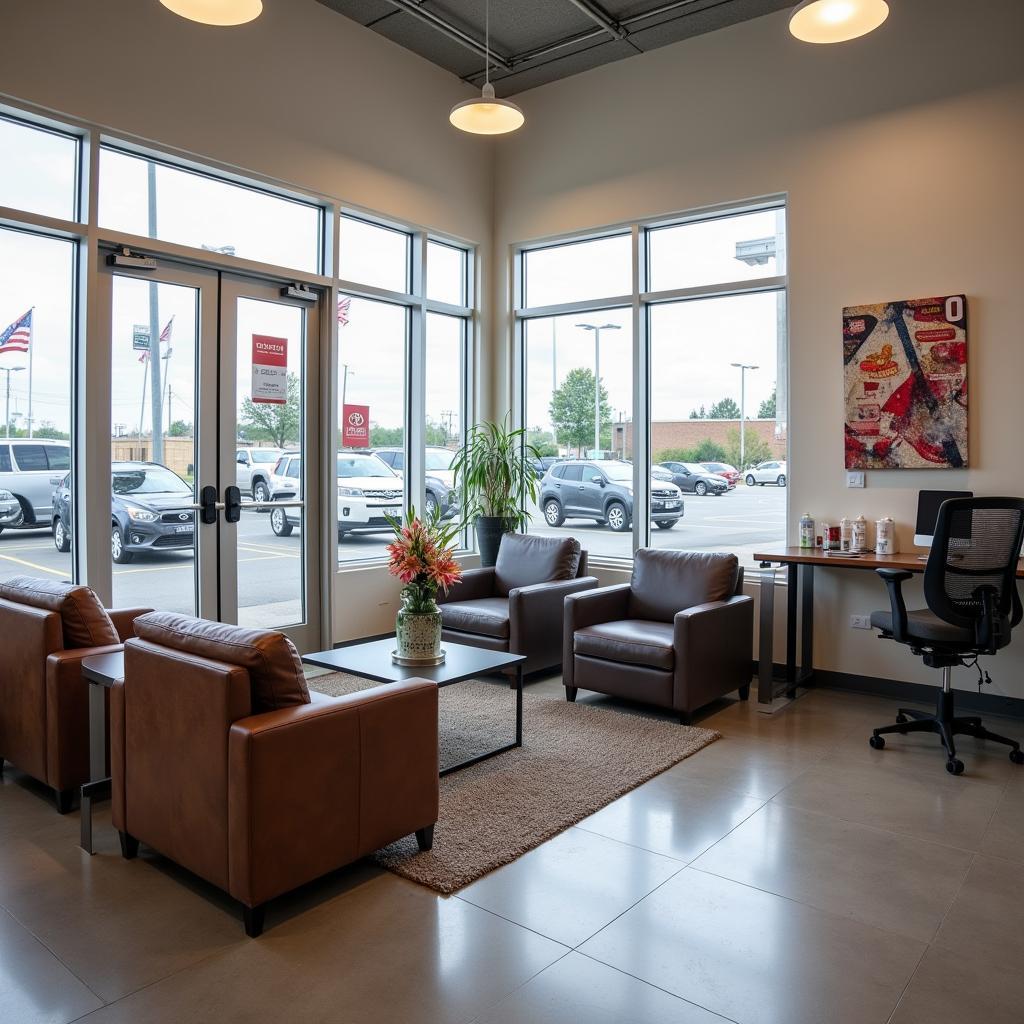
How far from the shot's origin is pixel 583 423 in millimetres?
6461

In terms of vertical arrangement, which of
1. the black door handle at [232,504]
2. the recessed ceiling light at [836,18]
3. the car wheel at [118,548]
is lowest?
the car wheel at [118,548]

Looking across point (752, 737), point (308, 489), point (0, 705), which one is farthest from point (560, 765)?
point (308, 489)

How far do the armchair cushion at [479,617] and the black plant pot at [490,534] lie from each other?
795 mm

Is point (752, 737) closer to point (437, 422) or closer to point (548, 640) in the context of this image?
point (548, 640)

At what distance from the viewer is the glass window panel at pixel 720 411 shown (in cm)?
556

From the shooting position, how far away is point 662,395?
6094 mm

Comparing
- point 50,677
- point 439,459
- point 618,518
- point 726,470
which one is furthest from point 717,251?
point 50,677

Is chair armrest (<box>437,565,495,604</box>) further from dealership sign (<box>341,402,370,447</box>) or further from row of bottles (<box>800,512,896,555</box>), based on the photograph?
row of bottles (<box>800,512,896,555</box>)

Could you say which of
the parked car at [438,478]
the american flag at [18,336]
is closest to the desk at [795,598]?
the parked car at [438,478]

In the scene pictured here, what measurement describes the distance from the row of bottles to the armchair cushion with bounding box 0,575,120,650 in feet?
12.7

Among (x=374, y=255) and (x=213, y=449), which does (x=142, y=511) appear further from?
(x=374, y=255)

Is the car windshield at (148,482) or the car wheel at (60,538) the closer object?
the car wheel at (60,538)

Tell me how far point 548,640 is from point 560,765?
5.01ft

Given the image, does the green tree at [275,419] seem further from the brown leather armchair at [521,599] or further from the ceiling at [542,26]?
the ceiling at [542,26]
